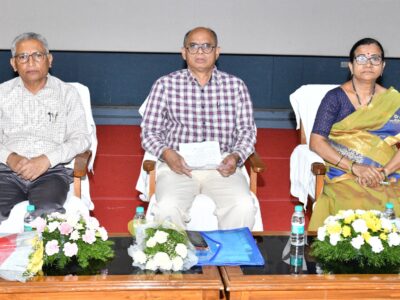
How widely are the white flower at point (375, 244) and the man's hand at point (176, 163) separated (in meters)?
1.31

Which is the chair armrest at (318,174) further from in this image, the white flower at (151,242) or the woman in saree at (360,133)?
the white flower at (151,242)

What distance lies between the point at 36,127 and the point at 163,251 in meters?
1.54

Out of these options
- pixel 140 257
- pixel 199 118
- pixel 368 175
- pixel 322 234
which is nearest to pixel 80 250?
pixel 140 257

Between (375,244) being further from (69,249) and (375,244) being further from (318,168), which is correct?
(69,249)

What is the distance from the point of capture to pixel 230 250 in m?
2.77

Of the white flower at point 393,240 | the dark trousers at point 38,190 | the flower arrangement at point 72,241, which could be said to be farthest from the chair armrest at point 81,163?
the white flower at point 393,240

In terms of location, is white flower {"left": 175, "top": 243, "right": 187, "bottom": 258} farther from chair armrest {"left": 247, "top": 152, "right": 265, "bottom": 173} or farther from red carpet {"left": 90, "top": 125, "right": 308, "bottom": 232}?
red carpet {"left": 90, "top": 125, "right": 308, "bottom": 232}

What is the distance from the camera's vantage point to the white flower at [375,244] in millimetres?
2625

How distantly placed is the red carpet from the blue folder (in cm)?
149

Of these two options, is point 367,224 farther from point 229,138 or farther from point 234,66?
point 234,66

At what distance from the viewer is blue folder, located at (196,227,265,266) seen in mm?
2656

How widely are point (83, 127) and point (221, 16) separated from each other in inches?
133

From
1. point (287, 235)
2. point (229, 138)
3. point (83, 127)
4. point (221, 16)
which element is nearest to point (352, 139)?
point (229, 138)

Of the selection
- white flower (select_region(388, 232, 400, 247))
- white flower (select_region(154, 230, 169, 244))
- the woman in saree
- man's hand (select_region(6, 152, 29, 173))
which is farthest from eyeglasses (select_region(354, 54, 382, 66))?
man's hand (select_region(6, 152, 29, 173))
